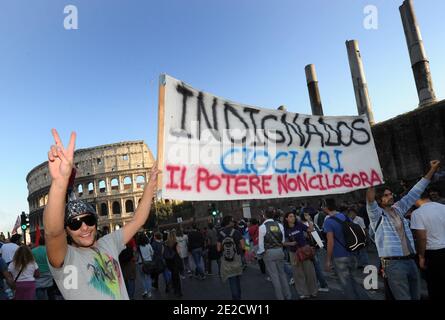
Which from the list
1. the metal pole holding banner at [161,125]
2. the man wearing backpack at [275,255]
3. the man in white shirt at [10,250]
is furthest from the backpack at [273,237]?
the man in white shirt at [10,250]

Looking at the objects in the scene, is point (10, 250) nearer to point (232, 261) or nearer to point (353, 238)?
point (232, 261)

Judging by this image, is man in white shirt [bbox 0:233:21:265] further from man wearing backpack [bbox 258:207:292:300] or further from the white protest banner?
the white protest banner

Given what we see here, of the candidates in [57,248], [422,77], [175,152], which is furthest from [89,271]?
[422,77]

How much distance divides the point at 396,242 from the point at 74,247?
134 inches

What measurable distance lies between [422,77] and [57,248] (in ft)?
62.6

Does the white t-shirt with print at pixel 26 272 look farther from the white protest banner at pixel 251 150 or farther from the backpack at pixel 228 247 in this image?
the white protest banner at pixel 251 150

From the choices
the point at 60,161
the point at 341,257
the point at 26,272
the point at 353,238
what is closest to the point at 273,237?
the point at 341,257

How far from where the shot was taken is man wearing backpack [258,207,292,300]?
19.1 ft

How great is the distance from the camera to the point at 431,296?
418 cm

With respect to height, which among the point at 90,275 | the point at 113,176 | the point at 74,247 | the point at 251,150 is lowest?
the point at 90,275

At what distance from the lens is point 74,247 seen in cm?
208

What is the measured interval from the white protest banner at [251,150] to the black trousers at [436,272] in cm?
107

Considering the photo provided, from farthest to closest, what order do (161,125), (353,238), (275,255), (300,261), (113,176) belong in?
(113,176)
(300,261)
(275,255)
(353,238)
(161,125)
